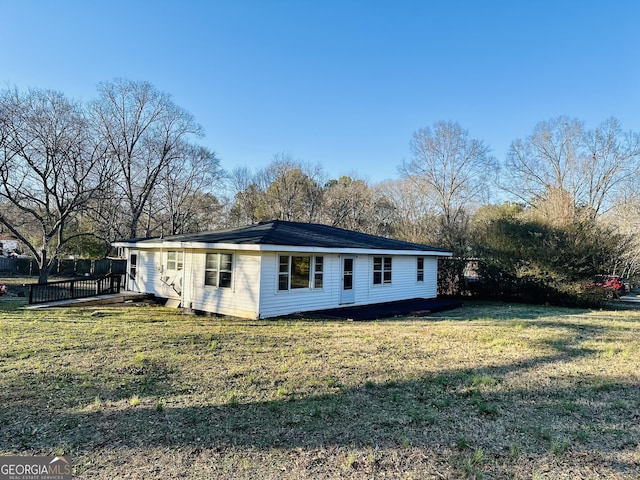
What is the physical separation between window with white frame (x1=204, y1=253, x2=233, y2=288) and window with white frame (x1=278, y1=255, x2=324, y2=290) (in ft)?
5.21

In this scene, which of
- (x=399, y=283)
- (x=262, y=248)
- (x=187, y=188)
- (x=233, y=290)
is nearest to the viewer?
(x=262, y=248)

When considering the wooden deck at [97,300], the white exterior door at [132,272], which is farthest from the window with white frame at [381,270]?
the white exterior door at [132,272]

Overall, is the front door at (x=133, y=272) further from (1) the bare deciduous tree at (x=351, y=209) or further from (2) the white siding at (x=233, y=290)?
(1) the bare deciduous tree at (x=351, y=209)

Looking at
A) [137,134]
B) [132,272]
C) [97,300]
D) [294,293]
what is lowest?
[97,300]

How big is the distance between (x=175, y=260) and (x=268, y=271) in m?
4.89

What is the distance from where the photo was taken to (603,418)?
14.4ft

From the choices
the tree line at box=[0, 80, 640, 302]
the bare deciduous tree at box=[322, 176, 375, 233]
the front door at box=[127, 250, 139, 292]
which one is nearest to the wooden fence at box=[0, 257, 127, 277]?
the tree line at box=[0, 80, 640, 302]

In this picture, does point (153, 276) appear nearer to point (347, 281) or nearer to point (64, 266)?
point (347, 281)

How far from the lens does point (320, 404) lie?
15.0 feet

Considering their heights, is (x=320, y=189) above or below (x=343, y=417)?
above

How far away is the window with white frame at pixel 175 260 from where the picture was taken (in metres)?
14.0

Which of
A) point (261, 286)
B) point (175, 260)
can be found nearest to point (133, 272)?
point (175, 260)

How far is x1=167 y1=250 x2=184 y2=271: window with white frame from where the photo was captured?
14.0 meters

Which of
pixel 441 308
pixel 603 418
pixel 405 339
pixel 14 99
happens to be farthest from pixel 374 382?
pixel 14 99
